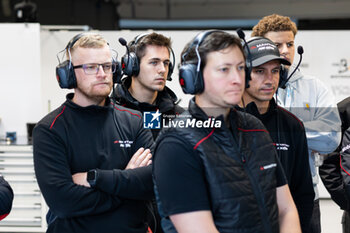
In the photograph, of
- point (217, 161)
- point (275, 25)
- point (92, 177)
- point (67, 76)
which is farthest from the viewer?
point (275, 25)

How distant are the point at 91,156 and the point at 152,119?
61 centimetres

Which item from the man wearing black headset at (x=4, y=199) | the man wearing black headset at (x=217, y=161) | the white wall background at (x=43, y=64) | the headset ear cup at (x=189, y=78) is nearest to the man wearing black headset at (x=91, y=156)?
the man wearing black headset at (x=4, y=199)

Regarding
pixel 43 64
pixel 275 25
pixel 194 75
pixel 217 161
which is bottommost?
pixel 43 64

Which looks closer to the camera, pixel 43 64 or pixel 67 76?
pixel 67 76

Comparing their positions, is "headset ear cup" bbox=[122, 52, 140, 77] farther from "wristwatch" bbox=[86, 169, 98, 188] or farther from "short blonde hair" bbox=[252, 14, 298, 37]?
"wristwatch" bbox=[86, 169, 98, 188]

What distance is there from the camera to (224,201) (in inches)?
53.9

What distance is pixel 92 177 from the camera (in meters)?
1.84

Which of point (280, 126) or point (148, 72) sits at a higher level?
point (148, 72)

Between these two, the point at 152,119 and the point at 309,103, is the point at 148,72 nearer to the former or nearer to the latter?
the point at 152,119

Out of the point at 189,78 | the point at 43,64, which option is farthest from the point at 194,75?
the point at 43,64

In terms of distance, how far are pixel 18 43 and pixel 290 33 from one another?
165 inches

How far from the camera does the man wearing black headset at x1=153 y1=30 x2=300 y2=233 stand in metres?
1.37

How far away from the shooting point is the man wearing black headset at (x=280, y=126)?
1.85 meters

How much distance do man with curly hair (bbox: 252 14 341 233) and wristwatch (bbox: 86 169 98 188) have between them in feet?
3.67
